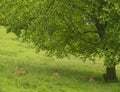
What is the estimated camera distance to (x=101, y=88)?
28859mm

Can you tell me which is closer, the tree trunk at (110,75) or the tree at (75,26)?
the tree at (75,26)

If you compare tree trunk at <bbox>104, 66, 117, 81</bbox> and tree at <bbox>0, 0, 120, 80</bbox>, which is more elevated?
tree at <bbox>0, 0, 120, 80</bbox>

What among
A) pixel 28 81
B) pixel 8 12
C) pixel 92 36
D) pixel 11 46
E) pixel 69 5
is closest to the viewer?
pixel 28 81

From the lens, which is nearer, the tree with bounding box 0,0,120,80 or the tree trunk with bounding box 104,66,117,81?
A: the tree with bounding box 0,0,120,80

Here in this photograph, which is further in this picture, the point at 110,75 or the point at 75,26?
the point at 110,75

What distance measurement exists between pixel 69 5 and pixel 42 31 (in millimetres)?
3577

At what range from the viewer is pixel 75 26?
31.4m

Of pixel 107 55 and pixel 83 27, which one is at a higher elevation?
pixel 83 27

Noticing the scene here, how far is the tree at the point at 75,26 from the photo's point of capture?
96.6ft

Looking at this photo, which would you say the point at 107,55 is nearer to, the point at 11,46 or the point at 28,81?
the point at 28,81

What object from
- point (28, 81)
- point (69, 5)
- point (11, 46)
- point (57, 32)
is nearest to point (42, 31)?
point (57, 32)

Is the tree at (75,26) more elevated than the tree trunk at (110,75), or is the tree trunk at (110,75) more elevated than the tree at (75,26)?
the tree at (75,26)

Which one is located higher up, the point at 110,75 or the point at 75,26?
the point at 75,26

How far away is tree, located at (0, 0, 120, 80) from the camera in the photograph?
96.6 feet
